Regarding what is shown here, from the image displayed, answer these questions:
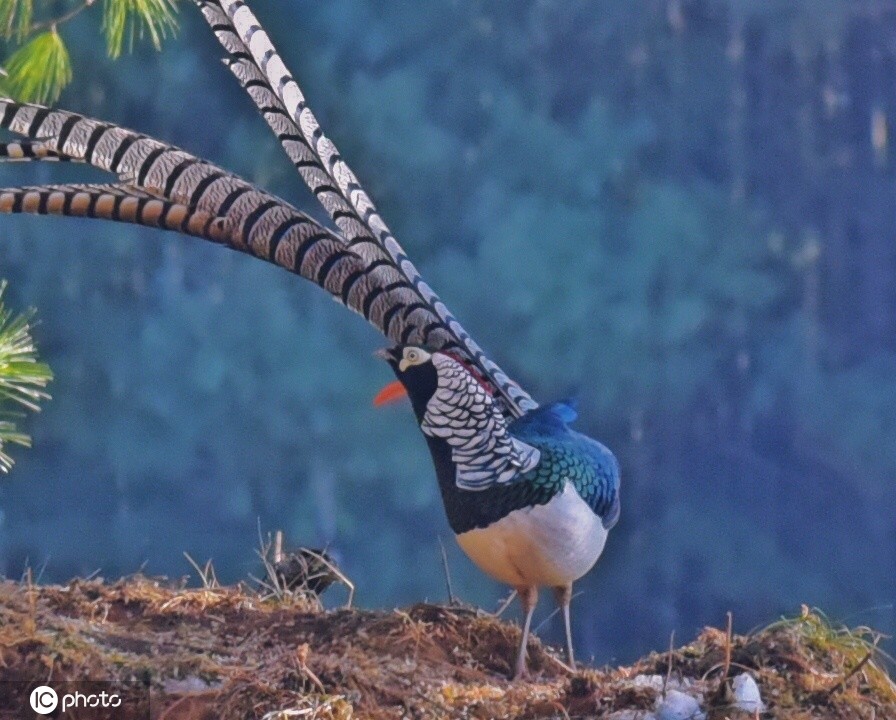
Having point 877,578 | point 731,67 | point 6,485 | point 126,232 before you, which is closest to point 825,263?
point 731,67

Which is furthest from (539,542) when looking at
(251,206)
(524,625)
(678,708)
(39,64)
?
(39,64)

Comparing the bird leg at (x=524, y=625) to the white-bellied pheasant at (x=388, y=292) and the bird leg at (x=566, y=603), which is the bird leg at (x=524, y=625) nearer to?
the white-bellied pheasant at (x=388, y=292)

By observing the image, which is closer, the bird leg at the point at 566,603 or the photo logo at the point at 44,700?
the photo logo at the point at 44,700

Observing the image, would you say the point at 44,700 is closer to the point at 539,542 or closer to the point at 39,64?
the point at 539,542

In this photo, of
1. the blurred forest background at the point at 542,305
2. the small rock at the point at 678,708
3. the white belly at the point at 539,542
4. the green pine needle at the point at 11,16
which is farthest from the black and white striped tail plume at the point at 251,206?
the blurred forest background at the point at 542,305

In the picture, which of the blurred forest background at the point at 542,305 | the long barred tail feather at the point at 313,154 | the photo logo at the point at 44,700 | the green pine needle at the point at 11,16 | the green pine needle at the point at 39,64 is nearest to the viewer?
the photo logo at the point at 44,700

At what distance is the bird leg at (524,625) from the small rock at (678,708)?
478 millimetres

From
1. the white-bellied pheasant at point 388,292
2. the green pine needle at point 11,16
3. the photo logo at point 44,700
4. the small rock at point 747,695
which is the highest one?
the green pine needle at point 11,16

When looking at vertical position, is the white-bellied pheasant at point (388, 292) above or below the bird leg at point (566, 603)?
above

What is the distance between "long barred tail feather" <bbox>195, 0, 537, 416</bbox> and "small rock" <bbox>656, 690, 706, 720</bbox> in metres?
0.80

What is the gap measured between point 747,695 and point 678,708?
106 mm

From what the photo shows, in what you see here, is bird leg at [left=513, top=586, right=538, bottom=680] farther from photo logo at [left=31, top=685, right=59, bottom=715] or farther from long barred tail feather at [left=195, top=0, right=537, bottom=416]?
photo logo at [left=31, top=685, right=59, bottom=715]

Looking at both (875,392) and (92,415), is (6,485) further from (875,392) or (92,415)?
(875,392)

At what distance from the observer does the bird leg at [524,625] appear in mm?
2324
